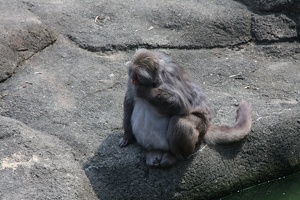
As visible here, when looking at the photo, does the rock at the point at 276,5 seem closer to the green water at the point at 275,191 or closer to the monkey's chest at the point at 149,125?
the green water at the point at 275,191

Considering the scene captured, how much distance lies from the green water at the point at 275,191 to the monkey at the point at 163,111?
30.8 inches

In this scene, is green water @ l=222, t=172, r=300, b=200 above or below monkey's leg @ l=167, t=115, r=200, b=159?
below

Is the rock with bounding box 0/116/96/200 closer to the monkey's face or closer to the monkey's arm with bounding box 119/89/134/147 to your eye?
the monkey's arm with bounding box 119/89/134/147

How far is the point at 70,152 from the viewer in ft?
20.8

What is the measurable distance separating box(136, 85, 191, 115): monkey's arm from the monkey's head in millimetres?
66

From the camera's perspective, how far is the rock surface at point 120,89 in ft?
20.3

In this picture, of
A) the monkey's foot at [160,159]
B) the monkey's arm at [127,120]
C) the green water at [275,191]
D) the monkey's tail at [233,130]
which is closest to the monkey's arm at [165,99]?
the monkey's arm at [127,120]


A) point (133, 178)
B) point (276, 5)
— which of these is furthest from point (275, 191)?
point (276, 5)

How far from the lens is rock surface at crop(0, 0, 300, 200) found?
6.19 meters

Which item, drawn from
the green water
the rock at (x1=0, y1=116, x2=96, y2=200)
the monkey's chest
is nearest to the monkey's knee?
the monkey's chest

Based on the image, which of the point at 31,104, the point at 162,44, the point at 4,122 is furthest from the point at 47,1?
the point at 4,122

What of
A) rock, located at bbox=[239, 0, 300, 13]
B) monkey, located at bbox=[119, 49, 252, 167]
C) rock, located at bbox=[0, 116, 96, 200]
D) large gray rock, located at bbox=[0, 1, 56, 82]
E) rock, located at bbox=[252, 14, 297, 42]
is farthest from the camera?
rock, located at bbox=[239, 0, 300, 13]

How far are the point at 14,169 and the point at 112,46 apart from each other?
9.54 ft

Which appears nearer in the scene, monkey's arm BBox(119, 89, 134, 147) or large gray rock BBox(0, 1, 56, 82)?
monkey's arm BBox(119, 89, 134, 147)
